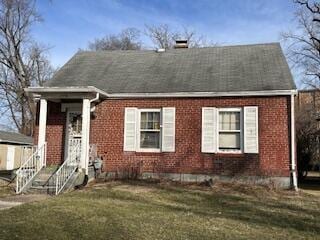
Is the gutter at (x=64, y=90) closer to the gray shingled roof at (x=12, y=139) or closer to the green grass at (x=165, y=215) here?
the green grass at (x=165, y=215)

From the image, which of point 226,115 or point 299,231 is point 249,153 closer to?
point 226,115

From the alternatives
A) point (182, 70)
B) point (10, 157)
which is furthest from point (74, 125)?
point (10, 157)

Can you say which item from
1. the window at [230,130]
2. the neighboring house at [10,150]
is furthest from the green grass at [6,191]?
the neighboring house at [10,150]

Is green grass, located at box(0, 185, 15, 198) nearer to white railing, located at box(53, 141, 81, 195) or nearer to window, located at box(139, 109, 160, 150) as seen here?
white railing, located at box(53, 141, 81, 195)

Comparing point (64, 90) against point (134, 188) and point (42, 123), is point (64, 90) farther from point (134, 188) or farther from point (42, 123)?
point (134, 188)

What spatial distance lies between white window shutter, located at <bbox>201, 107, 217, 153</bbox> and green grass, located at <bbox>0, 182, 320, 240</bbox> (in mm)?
2389

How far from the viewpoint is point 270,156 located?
15.1 metres

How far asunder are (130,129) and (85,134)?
1.85 metres

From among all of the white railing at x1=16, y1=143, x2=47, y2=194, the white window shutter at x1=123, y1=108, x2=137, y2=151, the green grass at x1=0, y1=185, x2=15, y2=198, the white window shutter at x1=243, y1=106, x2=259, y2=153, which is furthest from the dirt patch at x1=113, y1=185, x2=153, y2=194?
the white window shutter at x1=243, y1=106, x2=259, y2=153

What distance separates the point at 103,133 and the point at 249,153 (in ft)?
18.6

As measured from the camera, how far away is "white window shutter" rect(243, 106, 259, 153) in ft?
49.8

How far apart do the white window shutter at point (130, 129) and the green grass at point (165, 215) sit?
3038 millimetres

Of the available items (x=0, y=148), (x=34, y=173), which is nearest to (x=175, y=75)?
(x=34, y=173)

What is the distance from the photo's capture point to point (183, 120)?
16.0m
